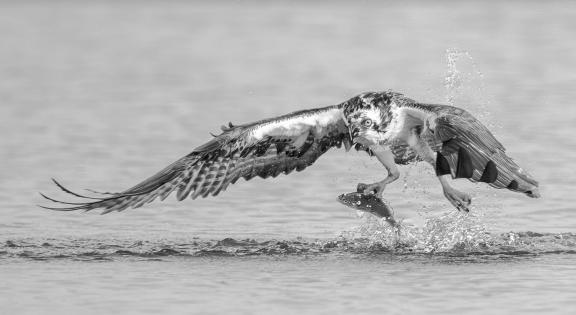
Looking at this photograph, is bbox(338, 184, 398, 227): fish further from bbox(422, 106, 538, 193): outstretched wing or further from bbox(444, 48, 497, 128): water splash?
bbox(444, 48, 497, 128): water splash

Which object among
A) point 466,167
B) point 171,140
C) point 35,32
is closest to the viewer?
point 466,167

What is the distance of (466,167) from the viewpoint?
43.3ft

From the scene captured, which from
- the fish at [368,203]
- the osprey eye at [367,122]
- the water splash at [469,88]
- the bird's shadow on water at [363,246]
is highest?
the water splash at [469,88]

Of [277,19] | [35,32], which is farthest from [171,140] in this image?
[277,19]

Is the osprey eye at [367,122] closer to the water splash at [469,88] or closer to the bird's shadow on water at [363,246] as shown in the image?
the bird's shadow on water at [363,246]

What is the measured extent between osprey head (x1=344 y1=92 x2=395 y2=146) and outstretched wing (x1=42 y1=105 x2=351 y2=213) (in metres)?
0.22

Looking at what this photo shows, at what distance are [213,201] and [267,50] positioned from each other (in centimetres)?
1735

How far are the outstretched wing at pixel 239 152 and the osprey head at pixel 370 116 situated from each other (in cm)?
22

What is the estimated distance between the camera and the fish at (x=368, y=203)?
15008 millimetres

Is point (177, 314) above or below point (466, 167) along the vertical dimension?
below

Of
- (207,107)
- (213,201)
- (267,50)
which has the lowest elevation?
(213,201)

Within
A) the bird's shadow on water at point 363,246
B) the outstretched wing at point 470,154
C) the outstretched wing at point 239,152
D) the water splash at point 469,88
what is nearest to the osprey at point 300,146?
the outstretched wing at point 239,152

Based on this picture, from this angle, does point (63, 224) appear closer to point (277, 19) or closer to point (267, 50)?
point (267, 50)

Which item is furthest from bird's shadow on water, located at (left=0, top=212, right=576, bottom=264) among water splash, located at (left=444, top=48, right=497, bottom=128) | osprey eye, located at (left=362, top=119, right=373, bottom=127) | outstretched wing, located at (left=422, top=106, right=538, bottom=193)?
water splash, located at (left=444, top=48, right=497, bottom=128)
